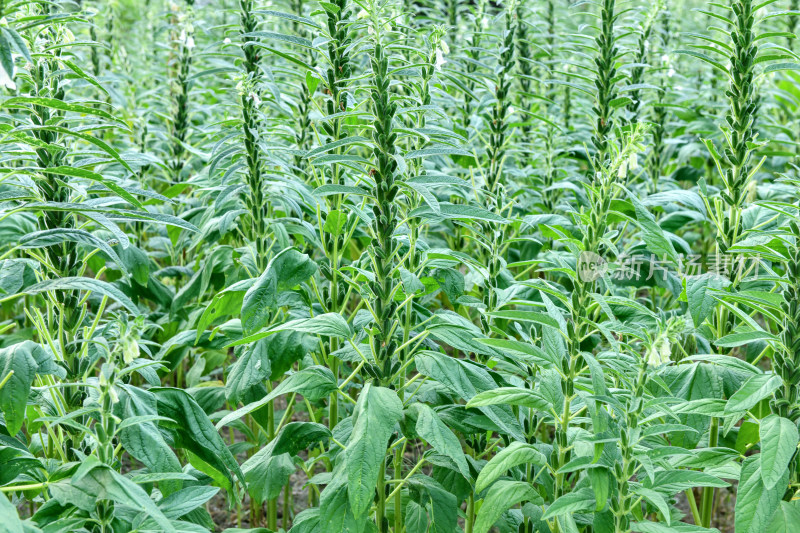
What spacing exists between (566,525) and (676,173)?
3509mm

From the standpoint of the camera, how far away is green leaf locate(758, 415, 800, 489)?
2010 mm

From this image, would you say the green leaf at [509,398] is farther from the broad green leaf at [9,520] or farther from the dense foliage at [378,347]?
the broad green leaf at [9,520]

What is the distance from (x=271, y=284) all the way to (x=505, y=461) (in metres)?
0.94

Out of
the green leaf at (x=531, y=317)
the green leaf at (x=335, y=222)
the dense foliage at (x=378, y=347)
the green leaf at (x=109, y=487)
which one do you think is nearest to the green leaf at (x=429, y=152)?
the dense foliage at (x=378, y=347)

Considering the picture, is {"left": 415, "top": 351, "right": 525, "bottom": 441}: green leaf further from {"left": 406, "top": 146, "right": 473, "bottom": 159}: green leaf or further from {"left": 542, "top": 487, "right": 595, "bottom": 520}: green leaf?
{"left": 406, "top": 146, "right": 473, "bottom": 159}: green leaf

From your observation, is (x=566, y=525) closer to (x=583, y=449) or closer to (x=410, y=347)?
(x=583, y=449)

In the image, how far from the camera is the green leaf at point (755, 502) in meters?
2.07

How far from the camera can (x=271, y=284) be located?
2.42m

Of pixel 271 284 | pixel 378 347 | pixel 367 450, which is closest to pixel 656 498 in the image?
pixel 367 450

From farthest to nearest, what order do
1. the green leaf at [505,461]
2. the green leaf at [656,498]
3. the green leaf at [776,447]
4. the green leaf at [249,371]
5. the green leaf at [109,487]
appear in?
the green leaf at [249,371] < the green leaf at [505,461] < the green leaf at [776,447] < the green leaf at [656,498] < the green leaf at [109,487]

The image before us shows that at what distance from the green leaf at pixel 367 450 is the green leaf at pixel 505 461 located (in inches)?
12.4

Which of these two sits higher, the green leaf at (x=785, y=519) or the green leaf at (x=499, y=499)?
the green leaf at (x=499, y=499)

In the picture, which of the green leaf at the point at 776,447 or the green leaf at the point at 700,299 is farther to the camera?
the green leaf at the point at 700,299

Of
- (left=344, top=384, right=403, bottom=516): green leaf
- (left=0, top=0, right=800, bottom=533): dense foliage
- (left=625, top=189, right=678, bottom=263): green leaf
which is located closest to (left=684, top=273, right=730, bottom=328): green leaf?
(left=0, top=0, right=800, bottom=533): dense foliage
